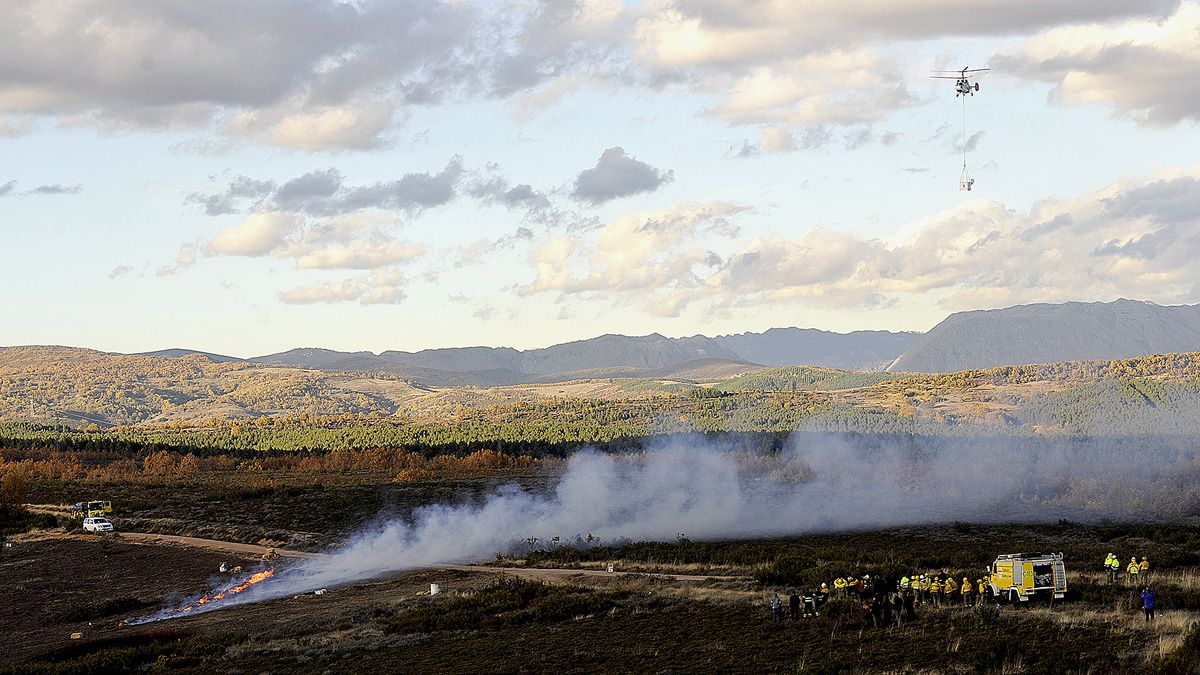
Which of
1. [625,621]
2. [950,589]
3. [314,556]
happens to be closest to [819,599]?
[950,589]

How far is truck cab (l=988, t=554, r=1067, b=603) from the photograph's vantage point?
43.8 meters

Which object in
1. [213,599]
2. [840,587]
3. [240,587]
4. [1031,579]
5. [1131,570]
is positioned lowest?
[213,599]

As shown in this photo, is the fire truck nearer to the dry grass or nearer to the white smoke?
the white smoke

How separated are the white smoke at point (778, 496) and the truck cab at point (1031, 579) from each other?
129 feet

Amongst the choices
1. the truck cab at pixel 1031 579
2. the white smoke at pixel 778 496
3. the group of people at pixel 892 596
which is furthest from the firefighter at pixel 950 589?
the white smoke at pixel 778 496

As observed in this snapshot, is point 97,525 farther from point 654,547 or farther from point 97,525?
point 654,547

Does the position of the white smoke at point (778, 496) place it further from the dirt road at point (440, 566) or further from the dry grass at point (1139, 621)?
the dry grass at point (1139, 621)

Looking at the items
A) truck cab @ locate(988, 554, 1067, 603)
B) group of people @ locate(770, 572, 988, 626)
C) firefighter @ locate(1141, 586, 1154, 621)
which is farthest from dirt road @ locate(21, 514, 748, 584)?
firefighter @ locate(1141, 586, 1154, 621)

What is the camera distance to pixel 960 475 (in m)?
107

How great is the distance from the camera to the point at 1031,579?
43.8 meters

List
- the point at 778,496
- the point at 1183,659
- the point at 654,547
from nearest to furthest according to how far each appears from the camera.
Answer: the point at 1183,659, the point at 654,547, the point at 778,496

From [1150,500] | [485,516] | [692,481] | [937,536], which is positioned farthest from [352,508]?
[1150,500]

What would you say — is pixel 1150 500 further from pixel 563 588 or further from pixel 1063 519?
pixel 563 588

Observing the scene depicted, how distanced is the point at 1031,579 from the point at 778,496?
57.6 meters
